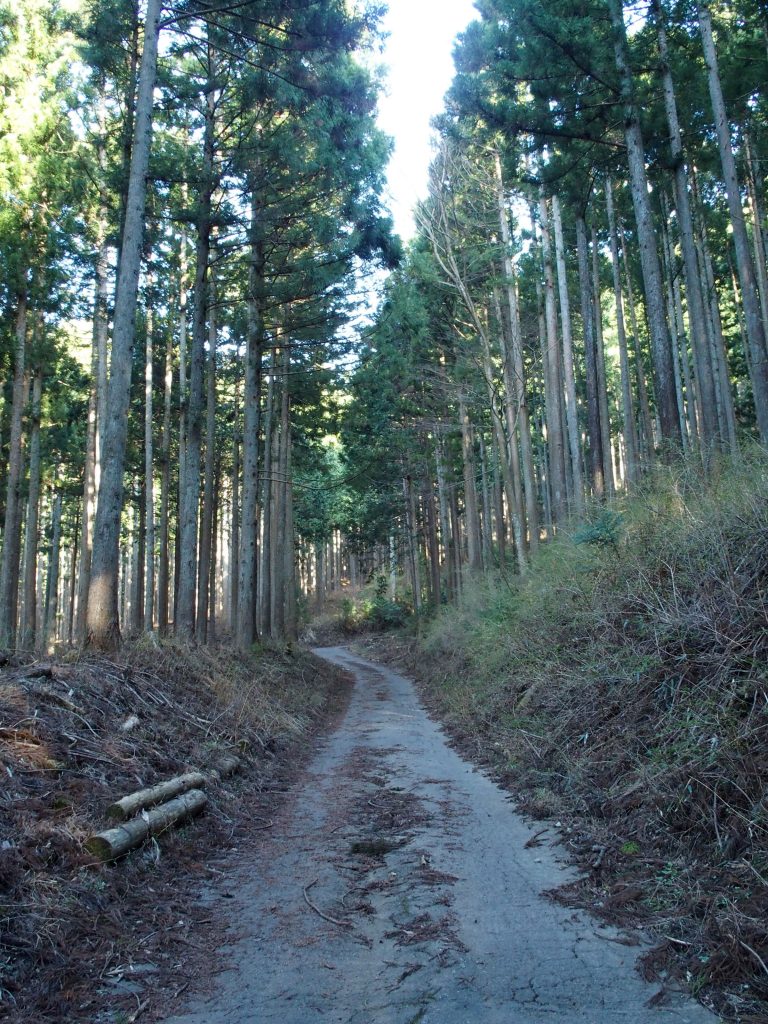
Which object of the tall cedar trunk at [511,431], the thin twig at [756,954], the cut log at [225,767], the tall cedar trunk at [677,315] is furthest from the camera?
the tall cedar trunk at [677,315]

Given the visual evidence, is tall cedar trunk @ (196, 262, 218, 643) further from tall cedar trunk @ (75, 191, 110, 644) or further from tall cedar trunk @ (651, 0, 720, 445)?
tall cedar trunk @ (651, 0, 720, 445)

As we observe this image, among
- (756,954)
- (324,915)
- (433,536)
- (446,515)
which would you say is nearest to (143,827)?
(324,915)

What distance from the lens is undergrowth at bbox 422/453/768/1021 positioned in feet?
12.4

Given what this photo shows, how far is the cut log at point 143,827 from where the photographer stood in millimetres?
4793

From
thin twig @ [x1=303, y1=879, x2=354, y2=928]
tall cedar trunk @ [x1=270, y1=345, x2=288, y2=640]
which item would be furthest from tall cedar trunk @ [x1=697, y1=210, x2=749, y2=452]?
thin twig @ [x1=303, y1=879, x2=354, y2=928]

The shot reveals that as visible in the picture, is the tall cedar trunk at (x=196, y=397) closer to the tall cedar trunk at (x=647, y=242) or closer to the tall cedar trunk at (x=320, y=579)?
the tall cedar trunk at (x=647, y=242)

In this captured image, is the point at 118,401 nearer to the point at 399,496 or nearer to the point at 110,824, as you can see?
the point at 110,824

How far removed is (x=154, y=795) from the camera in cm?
587

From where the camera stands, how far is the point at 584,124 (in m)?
13.3

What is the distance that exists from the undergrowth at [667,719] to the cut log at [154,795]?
330 cm

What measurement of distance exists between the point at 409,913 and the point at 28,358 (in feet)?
55.1

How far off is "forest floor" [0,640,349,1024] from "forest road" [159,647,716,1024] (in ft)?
1.13

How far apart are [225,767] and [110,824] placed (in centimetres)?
277

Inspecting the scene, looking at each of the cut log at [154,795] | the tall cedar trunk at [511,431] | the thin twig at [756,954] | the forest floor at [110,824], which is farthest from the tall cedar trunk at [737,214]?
the cut log at [154,795]
